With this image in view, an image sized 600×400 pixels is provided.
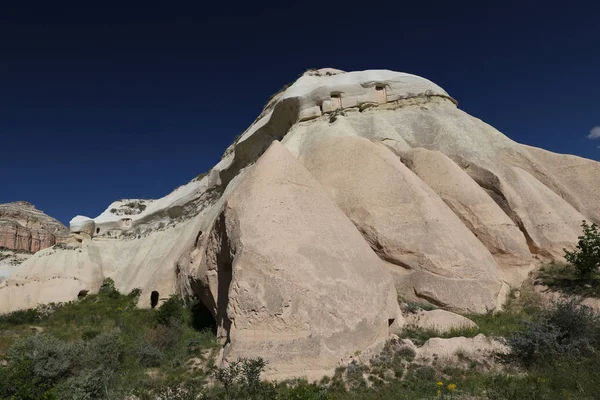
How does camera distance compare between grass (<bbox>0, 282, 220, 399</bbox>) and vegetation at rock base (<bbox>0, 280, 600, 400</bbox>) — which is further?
grass (<bbox>0, 282, 220, 399</bbox>)

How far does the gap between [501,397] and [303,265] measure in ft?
12.3

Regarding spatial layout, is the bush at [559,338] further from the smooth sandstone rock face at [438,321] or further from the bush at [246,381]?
the bush at [246,381]

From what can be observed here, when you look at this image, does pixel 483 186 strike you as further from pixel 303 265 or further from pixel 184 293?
pixel 184 293

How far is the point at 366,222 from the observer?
9.91m

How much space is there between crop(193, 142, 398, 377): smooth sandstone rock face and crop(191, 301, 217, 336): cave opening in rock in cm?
142

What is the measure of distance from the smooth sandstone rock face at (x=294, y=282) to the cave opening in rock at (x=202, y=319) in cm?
142

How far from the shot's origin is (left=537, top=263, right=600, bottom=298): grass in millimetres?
8656

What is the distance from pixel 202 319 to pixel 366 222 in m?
5.60

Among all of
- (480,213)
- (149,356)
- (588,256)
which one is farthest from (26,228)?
→ (588,256)

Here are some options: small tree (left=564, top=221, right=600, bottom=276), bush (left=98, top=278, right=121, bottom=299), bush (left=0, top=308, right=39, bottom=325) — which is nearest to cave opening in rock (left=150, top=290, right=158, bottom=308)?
bush (left=98, top=278, right=121, bottom=299)

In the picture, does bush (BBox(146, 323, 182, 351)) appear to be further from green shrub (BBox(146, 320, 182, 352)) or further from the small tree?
the small tree

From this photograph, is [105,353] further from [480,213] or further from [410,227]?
[480,213]

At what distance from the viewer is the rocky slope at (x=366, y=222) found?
7.06m

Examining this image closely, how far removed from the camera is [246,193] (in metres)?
8.89
